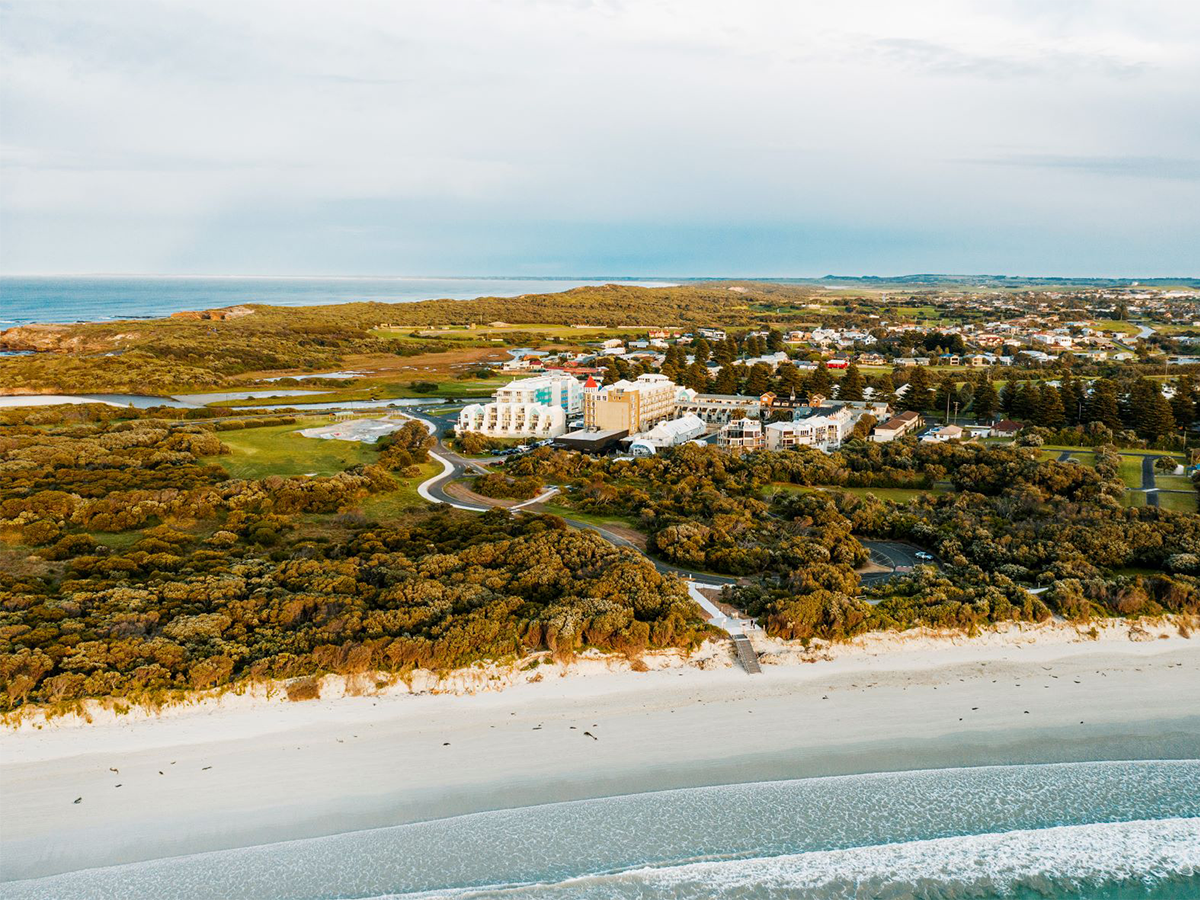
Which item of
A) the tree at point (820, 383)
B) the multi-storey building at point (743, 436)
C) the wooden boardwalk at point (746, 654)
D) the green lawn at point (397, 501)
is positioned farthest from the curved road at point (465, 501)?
the tree at point (820, 383)

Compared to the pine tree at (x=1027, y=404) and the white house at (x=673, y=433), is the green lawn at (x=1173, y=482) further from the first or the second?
the white house at (x=673, y=433)

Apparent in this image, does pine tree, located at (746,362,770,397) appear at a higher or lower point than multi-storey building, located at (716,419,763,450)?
A: higher

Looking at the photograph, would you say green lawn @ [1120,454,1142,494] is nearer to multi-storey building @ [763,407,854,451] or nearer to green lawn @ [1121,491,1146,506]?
green lawn @ [1121,491,1146,506]

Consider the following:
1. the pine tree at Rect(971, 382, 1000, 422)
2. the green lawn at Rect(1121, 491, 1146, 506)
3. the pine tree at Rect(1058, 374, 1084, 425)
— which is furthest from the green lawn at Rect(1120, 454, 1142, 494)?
the pine tree at Rect(971, 382, 1000, 422)

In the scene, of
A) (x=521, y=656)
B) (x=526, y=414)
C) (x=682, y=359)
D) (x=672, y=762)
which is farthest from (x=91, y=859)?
(x=682, y=359)

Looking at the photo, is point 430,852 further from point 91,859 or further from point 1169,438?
point 1169,438
